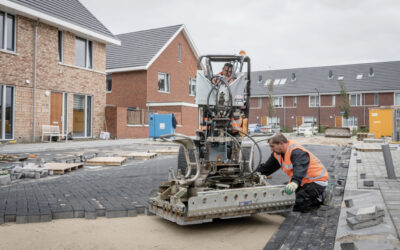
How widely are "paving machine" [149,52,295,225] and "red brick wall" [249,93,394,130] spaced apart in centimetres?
4362

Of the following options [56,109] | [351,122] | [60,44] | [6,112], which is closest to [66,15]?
[60,44]

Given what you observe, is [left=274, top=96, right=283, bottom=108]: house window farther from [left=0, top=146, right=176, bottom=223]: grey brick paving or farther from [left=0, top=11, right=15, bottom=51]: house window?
[left=0, top=146, right=176, bottom=223]: grey brick paving

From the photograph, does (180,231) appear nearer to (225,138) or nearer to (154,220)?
(154,220)

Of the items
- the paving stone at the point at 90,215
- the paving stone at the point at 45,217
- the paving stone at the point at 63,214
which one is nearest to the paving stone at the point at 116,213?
the paving stone at the point at 90,215

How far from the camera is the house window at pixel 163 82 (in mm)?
26244

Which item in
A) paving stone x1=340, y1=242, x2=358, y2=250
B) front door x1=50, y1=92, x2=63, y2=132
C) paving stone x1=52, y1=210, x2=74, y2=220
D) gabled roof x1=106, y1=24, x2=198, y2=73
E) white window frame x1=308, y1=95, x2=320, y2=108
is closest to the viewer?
paving stone x1=340, y1=242, x2=358, y2=250

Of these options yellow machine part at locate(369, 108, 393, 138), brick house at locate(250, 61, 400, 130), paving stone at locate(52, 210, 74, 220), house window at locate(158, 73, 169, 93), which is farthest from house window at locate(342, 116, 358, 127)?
paving stone at locate(52, 210, 74, 220)

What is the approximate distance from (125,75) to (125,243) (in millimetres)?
23110

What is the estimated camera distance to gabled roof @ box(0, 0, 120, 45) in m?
15.1

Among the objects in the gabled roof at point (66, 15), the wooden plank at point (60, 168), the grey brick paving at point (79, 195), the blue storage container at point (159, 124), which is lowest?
the grey brick paving at point (79, 195)

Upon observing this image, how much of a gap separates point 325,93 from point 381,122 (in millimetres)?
23214

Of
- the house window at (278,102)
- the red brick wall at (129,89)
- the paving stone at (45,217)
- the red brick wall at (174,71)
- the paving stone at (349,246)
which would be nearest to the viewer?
the paving stone at (349,246)

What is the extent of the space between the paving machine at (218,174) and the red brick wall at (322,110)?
43.6 m

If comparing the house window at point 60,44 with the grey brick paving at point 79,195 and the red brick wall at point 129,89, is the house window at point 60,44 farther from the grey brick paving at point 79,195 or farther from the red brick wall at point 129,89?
the grey brick paving at point 79,195
